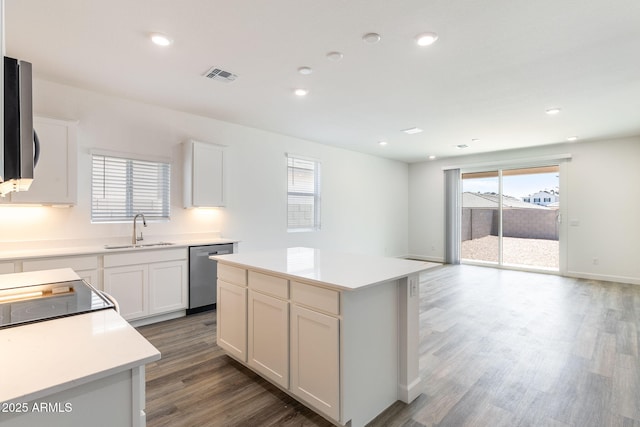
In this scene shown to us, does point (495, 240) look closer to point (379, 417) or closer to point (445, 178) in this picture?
point (445, 178)

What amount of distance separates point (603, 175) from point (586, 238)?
121 cm

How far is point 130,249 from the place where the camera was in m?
3.31

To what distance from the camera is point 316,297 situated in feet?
6.10

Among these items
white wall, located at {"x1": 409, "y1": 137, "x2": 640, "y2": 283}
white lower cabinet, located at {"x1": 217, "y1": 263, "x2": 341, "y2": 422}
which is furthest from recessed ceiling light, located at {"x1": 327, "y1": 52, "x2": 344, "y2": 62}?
white wall, located at {"x1": 409, "y1": 137, "x2": 640, "y2": 283}

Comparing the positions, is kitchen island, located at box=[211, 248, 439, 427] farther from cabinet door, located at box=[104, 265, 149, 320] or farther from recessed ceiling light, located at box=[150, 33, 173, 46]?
recessed ceiling light, located at box=[150, 33, 173, 46]

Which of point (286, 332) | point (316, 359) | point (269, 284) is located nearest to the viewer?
point (316, 359)

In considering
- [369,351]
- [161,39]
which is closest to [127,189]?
[161,39]

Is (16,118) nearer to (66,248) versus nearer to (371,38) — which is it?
(371,38)

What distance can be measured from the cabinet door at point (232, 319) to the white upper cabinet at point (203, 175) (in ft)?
5.72

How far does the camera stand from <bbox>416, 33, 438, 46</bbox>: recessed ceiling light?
2.32m

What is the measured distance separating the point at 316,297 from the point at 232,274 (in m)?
1.01

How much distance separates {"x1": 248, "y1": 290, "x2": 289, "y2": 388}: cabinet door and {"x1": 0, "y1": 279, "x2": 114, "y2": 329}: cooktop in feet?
3.29

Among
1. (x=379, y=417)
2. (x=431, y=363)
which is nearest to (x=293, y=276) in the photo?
(x=379, y=417)

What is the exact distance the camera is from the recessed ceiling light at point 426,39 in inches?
91.4
